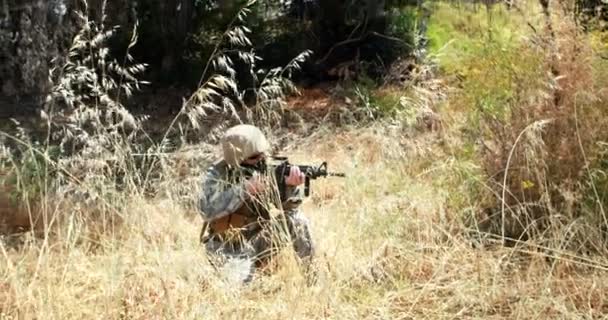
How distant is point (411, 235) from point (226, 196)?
72 centimetres

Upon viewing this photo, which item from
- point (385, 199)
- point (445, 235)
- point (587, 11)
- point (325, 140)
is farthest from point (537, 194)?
point (325, 140)

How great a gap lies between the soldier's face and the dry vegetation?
1.21 feet

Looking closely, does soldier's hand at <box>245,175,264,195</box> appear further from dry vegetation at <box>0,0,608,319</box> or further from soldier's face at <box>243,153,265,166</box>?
dry vegetation at <box>0,0,608,319</box>

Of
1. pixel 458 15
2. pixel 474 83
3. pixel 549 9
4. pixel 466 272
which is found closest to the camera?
pixel 466 272

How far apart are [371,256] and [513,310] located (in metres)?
0.59

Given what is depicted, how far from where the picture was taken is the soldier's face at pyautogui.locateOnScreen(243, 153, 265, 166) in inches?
114

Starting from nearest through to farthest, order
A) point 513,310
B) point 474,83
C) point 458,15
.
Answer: point 513,310
point 474,83
point 458,15

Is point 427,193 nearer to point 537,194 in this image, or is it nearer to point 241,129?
point 537,194

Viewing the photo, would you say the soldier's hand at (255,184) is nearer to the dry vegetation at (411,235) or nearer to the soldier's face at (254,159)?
the soldier's face at (254,159)

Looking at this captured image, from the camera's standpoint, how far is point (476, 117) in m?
3.47

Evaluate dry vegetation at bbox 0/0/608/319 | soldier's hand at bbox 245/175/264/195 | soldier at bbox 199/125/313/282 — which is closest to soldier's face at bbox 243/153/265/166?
soldier at bbox 199/125/313/282

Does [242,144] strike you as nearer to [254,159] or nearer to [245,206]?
[254,159]

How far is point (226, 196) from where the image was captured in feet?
9.46

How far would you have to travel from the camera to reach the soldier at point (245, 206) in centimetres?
283
